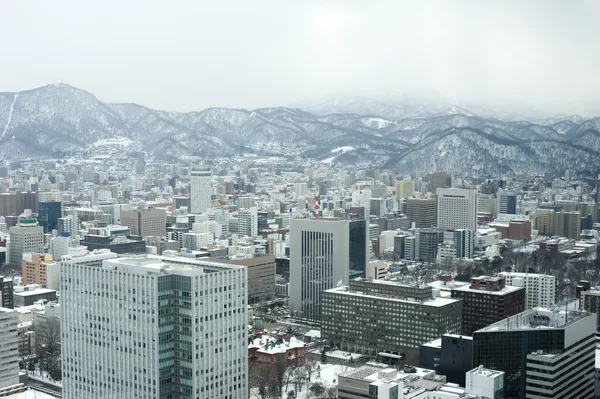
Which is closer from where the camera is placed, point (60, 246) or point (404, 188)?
point (60, 246)

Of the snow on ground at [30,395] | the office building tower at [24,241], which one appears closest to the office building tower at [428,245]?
the office building tower at [24,241]

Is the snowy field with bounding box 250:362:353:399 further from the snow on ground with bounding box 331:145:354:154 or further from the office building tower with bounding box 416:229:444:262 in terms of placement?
the snow on ground with bounding box 331:145:354:154

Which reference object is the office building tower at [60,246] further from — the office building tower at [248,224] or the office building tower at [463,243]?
the office building tower at [463,243]

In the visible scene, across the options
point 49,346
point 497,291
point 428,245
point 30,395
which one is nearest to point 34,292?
point 49,346

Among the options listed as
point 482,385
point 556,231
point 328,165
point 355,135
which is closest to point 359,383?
point 482,385

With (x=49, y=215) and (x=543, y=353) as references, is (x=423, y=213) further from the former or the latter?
(x=543, y=353)

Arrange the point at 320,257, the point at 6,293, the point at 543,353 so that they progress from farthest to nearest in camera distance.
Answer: the point at 320,257, the point at 6,293, the point at 543,353

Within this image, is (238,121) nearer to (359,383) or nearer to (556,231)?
(556,231)
